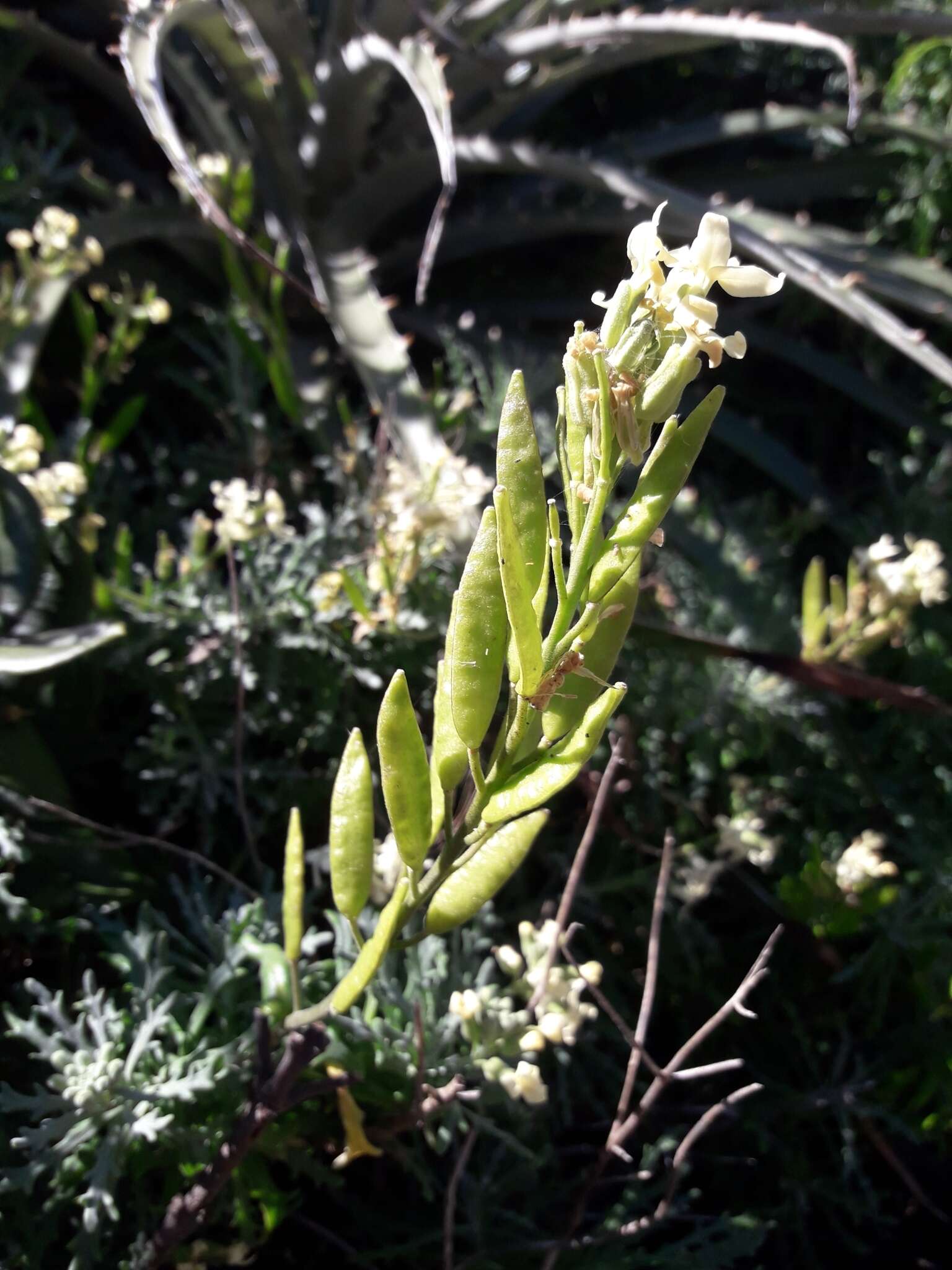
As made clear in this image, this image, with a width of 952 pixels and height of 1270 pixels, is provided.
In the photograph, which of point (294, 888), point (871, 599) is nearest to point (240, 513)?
point (294, 888)

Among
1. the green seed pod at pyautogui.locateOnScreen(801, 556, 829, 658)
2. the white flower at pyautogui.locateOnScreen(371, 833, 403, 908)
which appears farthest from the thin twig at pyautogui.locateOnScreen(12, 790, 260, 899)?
the green seed pod at pyautogui.locateOnScreen(801, 556, 829, 658)

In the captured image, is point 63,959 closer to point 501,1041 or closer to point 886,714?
point 501,1041

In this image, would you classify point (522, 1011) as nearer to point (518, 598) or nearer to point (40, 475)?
point (518, 598)

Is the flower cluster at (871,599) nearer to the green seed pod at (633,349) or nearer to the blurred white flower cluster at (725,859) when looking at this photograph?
the blurred white flower cluster at (725,859)

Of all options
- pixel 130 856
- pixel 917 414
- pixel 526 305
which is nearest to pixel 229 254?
pixel 526 305

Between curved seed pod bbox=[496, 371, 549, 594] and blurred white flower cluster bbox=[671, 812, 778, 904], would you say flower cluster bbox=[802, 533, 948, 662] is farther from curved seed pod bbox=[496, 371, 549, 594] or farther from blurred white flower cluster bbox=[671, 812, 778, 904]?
curved seed pod bbox=[496, 371, 549, 594]

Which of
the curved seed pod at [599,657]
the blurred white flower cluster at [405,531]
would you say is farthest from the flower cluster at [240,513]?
the curved seed pod at [599,657]
